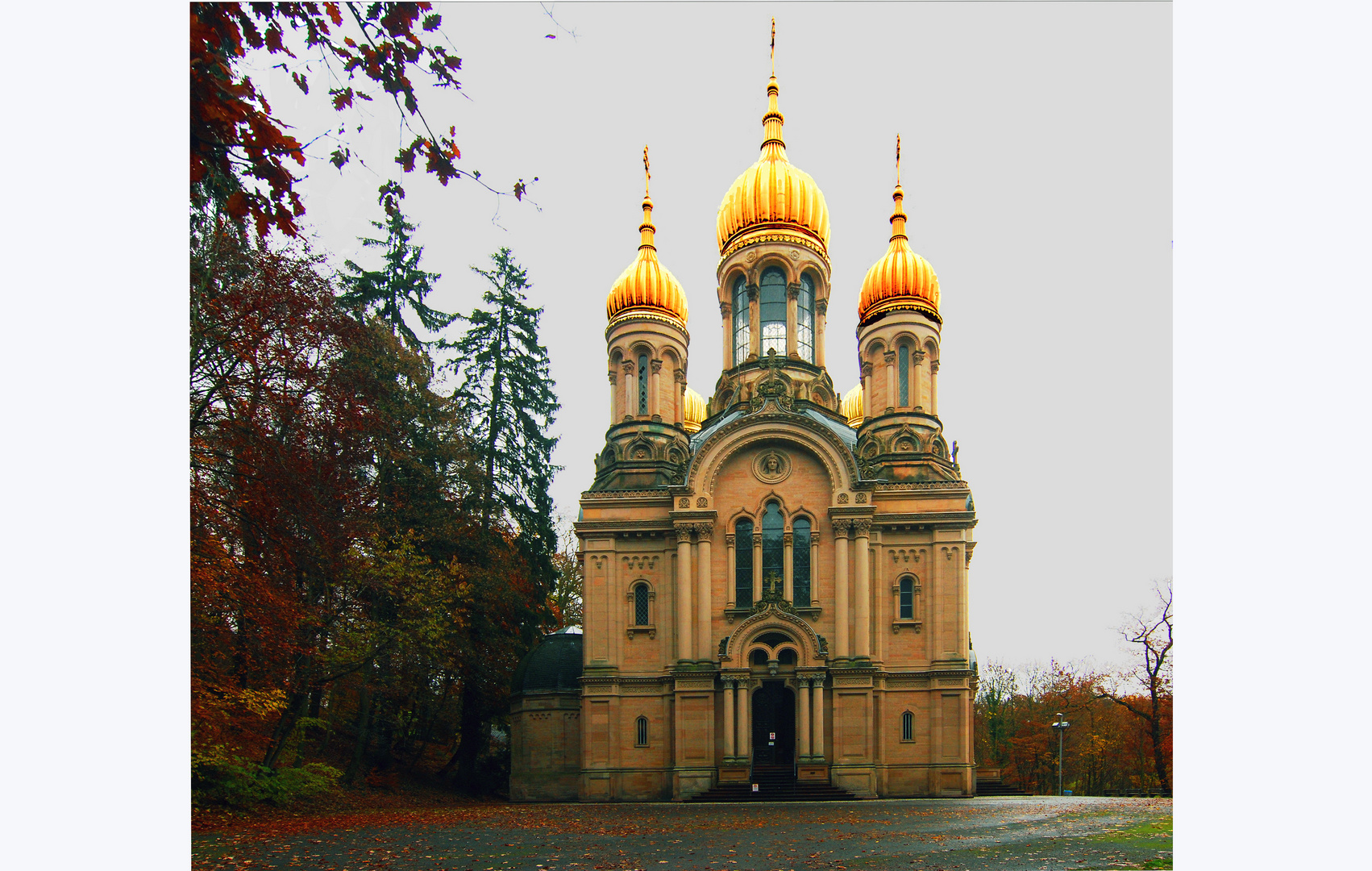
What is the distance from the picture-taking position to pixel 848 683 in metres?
23.1

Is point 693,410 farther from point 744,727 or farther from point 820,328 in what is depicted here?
point 744,727

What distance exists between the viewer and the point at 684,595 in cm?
2405

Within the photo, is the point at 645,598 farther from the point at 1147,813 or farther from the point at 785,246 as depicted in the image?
the point at 1147,813

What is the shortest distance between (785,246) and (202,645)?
21472 millimetres

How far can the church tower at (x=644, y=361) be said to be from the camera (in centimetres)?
2927

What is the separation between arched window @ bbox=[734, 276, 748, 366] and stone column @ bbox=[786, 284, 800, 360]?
58.2 inches

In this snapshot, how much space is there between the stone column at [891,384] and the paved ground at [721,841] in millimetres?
14139

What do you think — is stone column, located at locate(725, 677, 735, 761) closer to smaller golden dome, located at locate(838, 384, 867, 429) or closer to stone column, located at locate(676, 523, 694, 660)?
stone column, located at locate(676, 523, 694, 660)

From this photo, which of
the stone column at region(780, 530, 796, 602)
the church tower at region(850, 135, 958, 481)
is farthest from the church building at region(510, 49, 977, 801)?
the church tower at region(850, 135, 958, 481)

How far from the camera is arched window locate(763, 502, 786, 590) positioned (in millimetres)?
24156

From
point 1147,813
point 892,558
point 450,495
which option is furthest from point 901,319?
point 1147,813

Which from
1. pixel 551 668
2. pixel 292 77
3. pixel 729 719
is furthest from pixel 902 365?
pixel 292 77

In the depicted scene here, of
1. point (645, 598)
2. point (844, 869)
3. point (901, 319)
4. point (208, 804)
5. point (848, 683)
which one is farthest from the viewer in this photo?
point (901, 319)

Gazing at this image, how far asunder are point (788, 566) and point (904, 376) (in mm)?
8760
